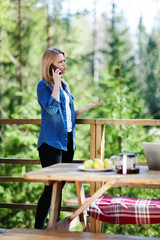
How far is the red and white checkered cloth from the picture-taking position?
107 inches

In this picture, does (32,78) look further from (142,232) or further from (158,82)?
(142,232)

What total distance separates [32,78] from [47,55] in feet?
33.2

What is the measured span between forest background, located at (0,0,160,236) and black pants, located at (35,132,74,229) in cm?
240

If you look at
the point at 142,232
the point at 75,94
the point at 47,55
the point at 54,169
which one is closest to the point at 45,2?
the point at 75,94

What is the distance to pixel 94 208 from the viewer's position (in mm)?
2756

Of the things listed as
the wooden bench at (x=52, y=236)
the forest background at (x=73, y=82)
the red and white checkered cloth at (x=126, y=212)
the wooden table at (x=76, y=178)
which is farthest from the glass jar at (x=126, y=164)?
the forest background at (x=73, y=82)

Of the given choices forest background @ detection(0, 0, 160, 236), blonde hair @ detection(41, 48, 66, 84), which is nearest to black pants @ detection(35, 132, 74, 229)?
blonde hair @ detection(41, 48, 66, 84)

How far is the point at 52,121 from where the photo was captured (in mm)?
3031

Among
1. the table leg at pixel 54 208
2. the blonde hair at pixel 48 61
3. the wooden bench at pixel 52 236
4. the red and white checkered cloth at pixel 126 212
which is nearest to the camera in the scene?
the wooden bench at pixel 52 236

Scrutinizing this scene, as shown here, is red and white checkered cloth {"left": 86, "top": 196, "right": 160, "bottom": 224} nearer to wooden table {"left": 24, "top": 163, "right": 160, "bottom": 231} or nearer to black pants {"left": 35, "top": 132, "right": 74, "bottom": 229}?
wooden table {"left": 24, "top": 163, "right": 160, "bottom": 231}

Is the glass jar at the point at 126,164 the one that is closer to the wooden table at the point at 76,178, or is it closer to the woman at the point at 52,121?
the wooden table at the point at 76,178

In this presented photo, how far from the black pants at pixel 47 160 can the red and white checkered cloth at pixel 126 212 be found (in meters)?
0.31

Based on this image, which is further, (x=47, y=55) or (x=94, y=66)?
(x=94, y=66)

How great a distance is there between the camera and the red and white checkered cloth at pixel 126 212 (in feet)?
8.93
